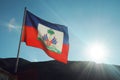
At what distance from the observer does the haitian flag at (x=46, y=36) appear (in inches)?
409

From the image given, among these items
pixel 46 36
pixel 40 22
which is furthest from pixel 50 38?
pixel 40 22

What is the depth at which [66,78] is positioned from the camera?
63.6 feet

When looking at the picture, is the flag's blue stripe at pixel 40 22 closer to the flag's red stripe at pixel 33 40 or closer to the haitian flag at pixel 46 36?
the haitian flag at pixel 46 36

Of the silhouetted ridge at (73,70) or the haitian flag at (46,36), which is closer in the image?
the haitian flag at (46,36)

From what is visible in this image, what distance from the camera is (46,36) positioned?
1112 centimetres

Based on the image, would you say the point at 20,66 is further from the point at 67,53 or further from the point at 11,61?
the point at 67,53

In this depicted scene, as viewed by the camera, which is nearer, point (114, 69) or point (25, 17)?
point (25, 17)

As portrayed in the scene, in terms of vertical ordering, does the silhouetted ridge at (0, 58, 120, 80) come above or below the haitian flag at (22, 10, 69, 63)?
below

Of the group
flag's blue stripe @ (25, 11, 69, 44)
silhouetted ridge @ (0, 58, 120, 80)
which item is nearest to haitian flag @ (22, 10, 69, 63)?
flag's blue stripe @ (25, 11, 69, 44)

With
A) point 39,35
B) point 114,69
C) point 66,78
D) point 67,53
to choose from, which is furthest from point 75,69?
point 39,35

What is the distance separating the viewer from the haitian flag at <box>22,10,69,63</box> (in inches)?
409

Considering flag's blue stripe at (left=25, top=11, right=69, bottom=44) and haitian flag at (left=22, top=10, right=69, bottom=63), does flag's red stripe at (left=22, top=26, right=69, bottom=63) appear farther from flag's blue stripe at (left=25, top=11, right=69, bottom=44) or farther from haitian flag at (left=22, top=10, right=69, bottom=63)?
flag's blue stripe at (left=25, top=11, right=69, bottom=44)

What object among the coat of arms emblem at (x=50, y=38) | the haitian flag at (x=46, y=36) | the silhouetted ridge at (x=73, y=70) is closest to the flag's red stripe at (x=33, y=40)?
the haitian flag at (x=46, y=36)

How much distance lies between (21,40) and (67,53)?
2.87 metres
